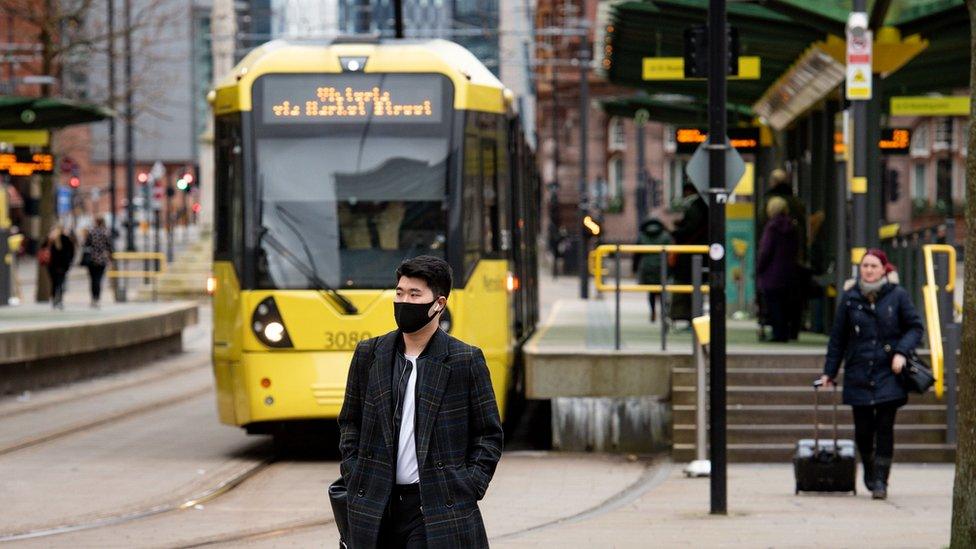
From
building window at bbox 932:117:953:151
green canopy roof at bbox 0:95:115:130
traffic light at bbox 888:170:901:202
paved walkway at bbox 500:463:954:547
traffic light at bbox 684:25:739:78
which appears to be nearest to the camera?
paved walkway at bbox 500:463:954:547

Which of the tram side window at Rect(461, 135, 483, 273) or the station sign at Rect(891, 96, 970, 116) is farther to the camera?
the station sign at Rect(891, 96, 970, 116)

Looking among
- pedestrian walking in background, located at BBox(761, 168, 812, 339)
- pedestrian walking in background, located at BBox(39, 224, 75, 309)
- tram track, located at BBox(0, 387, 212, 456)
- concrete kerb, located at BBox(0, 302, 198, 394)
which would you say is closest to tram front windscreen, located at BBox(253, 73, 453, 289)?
tram track, located at BBox(0, 387, 212, 456)

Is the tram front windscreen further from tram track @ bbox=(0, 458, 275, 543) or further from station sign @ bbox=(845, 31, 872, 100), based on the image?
station sign @ bbox=(845, 31, 872, 100)

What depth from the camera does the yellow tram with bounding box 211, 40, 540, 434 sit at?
14.8 m

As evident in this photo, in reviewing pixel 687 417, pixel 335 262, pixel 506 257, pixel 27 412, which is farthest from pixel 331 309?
pixel 27 412

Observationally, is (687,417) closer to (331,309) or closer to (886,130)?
(331,309)

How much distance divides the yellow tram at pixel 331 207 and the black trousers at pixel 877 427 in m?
3.53

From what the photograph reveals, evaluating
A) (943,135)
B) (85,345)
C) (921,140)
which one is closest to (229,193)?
(85,345)

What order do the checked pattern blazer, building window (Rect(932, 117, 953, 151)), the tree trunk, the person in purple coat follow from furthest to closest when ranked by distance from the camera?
building window (Rect(932, 117, 953, 151)) < the person in purple coat < the tree trunk < the checked pattern blazer

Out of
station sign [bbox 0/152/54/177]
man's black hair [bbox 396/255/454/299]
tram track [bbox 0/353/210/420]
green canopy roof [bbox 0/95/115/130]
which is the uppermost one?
green canopy roof [bbox 0/95/115/130]

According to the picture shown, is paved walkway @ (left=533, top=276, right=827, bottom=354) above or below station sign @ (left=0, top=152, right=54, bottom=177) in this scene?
below

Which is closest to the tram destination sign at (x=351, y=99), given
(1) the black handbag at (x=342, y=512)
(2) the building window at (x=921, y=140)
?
(1) the black handbag at (x=342, y=512)

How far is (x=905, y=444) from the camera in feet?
50.5

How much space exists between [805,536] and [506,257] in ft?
18.0
